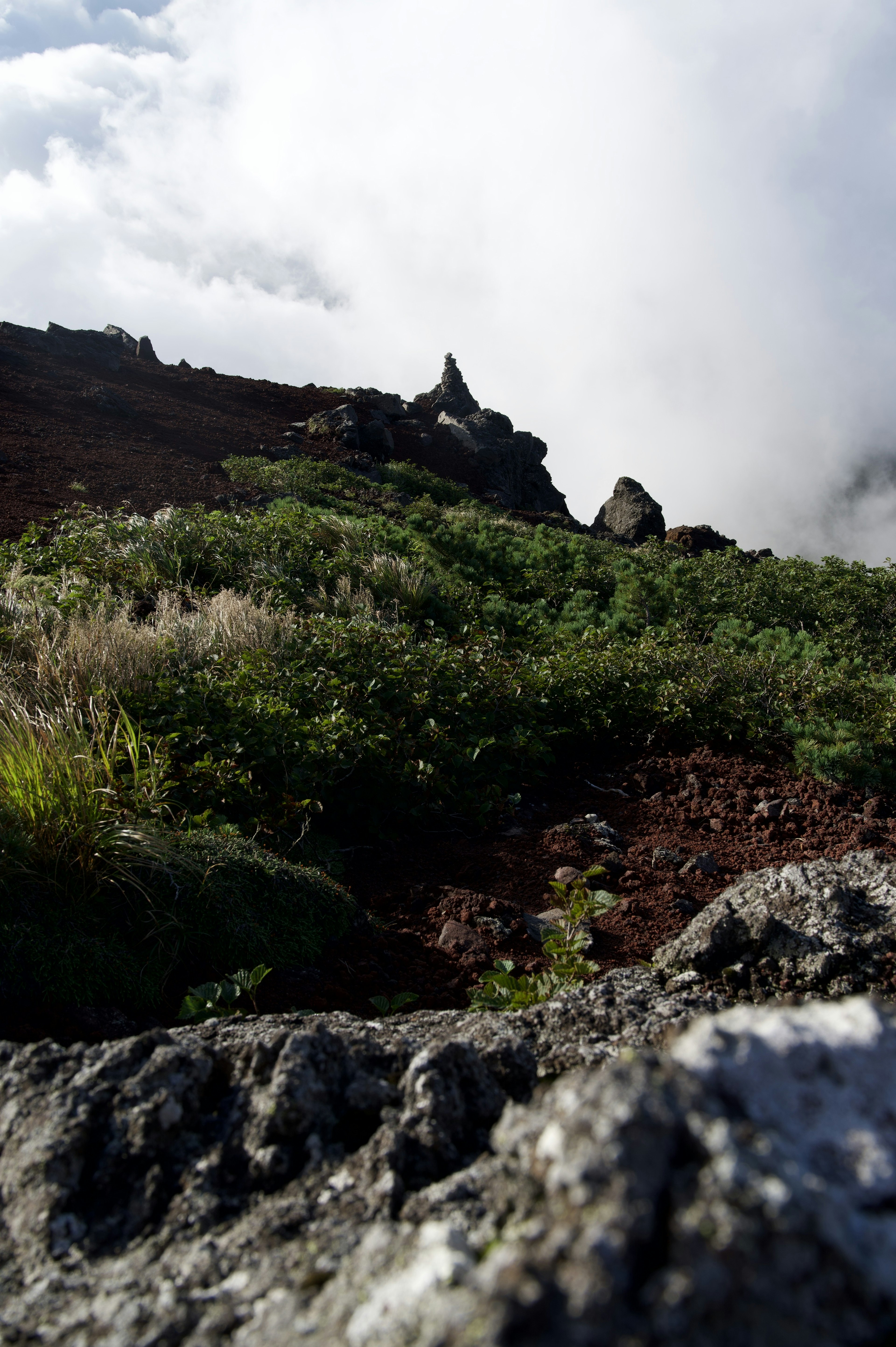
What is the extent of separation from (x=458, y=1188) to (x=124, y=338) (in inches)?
1181

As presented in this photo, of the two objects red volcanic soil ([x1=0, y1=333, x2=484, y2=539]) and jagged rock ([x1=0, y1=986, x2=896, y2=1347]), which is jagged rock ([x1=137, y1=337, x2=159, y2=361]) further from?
jagged rock ([x1=0, y1=986, x2=896, y2=1347])

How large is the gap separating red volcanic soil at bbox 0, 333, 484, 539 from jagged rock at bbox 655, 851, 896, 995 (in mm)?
9738

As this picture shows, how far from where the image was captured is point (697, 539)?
62.9ft

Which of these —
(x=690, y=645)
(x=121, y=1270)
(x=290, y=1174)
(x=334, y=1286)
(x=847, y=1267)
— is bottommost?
(x=121, y=1270)

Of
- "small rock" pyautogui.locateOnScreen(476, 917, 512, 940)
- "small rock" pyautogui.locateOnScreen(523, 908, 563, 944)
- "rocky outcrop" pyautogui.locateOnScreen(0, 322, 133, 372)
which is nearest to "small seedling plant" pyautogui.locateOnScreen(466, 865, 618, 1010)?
"small rock" pyautogui.locateOnScreen(523, 908, 563, 944)

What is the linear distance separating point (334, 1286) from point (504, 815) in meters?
3.98

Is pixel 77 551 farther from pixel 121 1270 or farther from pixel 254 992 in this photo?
pixel 121 1270

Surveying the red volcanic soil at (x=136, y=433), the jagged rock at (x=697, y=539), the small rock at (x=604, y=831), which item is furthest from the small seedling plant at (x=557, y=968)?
the jagged rock at (x=697, y=539)

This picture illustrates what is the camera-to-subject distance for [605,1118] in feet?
2.53

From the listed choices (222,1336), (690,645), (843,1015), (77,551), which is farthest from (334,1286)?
(77,551)

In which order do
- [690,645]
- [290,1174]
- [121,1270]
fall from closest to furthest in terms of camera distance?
[121,1270] → [290,1174] → [690,645]

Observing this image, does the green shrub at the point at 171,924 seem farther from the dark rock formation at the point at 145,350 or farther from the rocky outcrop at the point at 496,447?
the dark rock formation at the point at 145,350

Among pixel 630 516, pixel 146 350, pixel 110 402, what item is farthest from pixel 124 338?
pixel 630 516

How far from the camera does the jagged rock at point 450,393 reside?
2966 cm
